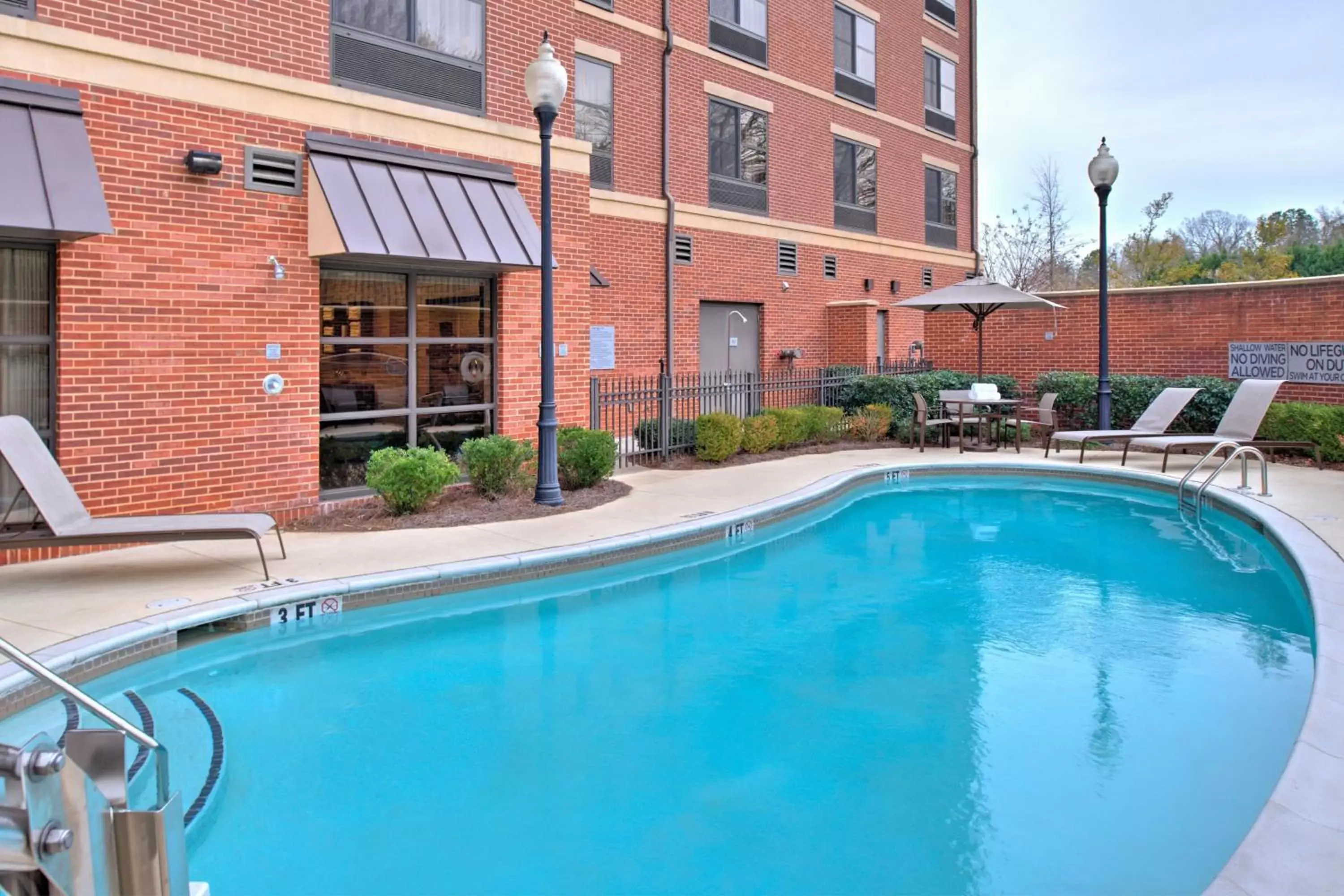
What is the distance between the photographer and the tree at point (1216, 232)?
44.2m

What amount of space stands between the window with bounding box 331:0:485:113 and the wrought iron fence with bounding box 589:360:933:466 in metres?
3.88

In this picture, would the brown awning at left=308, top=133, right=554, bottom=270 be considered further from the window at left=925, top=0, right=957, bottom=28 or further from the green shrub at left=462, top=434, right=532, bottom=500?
the window at left=925, top=0, right=957, bottom=28

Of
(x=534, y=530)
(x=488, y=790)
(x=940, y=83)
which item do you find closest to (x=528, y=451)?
(x=534, y=530)

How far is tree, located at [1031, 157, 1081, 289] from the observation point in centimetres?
3775

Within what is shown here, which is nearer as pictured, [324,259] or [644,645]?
[644,645]

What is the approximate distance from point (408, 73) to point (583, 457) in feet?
14.2

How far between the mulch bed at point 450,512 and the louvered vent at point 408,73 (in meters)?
4.10

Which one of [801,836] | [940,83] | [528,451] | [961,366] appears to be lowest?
[801,836]

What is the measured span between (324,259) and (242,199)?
35.4 inches

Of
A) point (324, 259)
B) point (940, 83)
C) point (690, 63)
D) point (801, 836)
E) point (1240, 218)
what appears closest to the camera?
point (801, 836)

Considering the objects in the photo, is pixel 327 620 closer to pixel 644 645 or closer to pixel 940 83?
pixel 644 645

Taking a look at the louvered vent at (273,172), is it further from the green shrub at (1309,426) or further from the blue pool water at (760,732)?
the green shrub at (1309,426)

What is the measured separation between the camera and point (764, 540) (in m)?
9.58

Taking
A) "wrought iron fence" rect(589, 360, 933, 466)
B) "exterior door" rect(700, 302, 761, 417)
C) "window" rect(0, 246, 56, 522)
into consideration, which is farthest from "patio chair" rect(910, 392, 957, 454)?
"window" rect(0, 246, 56, 522)
